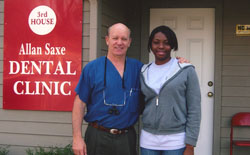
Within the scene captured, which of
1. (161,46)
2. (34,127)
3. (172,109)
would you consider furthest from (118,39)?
(34,127)

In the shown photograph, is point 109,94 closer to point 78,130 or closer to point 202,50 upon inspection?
point 78,130

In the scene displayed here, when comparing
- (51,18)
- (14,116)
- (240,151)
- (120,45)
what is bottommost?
(240,151)

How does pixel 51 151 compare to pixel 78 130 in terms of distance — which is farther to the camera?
pixel 51 151

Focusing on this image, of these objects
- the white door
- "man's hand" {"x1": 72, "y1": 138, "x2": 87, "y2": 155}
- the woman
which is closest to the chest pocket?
the woman

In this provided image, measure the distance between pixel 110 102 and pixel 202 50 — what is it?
2.29 meters

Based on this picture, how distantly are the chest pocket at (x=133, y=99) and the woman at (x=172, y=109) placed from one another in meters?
0.18

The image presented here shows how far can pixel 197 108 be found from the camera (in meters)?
2.13

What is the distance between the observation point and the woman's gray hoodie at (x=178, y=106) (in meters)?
2.12

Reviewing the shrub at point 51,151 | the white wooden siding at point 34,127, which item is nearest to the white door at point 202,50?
the white wooden siding at point 34,127

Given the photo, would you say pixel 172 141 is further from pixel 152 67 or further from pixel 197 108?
pixel 152 67

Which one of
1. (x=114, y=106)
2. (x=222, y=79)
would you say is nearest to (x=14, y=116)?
(x=114, y=106)

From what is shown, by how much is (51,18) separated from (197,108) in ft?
6.67

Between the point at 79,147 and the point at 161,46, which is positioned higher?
the point at 161,46

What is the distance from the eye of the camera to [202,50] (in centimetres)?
426
